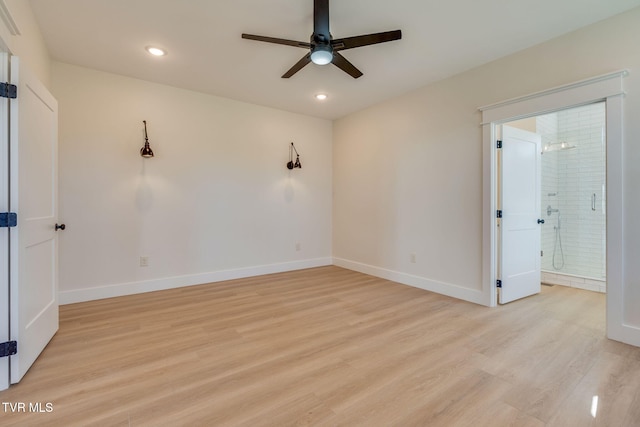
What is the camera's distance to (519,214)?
3377 mm

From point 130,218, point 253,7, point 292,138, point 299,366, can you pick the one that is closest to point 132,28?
point 253,7

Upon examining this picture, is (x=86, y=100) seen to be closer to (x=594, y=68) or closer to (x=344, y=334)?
(x=344, y=334)

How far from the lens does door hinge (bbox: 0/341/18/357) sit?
5.59 feet

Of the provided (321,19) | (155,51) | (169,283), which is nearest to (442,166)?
(321,19)

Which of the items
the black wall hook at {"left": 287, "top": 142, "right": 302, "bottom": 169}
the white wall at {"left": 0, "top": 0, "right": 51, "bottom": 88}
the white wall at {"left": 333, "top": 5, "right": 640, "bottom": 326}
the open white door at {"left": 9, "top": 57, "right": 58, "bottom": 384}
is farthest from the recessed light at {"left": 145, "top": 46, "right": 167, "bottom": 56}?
the white wall at {"left": 333, "top": 5, "right": 640, "bottom": 326}

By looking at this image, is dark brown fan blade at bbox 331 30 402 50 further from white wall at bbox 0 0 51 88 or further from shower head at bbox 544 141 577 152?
shower head at bbox 544 141 577 152

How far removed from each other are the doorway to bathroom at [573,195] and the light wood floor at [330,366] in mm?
1040

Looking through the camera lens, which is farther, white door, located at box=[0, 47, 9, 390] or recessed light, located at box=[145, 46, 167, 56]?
recessed light, located at box=[145, 46, 167, 56]

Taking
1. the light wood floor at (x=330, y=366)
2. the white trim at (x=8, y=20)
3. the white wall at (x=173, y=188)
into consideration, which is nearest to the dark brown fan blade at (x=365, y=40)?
the white trim at (x=8, y=20)

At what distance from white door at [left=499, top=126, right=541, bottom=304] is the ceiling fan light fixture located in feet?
7.18

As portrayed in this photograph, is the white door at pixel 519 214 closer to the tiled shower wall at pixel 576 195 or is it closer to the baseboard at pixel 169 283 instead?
the tiled shower wall at pixel 576 195

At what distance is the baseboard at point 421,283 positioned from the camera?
10.9ft

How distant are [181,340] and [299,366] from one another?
1.08m

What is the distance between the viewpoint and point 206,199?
13.4ft
